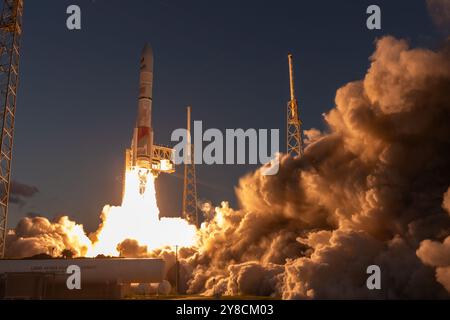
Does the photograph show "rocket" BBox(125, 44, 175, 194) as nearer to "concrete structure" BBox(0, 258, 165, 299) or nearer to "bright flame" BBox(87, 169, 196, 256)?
"bright flame" BBox(87, 169, 196, 256)

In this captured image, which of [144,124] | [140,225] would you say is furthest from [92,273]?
[144,124]

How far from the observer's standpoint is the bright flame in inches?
3688

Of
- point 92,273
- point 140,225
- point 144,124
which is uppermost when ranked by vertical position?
point 144,124

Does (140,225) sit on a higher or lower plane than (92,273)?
higher

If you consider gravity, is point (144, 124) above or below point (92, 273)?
above

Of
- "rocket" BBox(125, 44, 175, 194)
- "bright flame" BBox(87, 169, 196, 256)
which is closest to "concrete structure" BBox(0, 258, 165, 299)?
"bright flame" BBox(87, 169, 196, 256)

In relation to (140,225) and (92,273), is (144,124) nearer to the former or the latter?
(140,225)

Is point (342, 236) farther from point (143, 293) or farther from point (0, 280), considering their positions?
point (0, 280)

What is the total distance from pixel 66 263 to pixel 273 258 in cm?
2617

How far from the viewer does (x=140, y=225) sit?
93.4m

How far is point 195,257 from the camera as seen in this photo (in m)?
83.5

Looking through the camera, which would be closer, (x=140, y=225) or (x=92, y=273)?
(x=92, y=273)

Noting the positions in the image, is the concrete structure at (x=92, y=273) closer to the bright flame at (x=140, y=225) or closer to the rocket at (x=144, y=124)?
the bright flame at (x=140, y=225)
